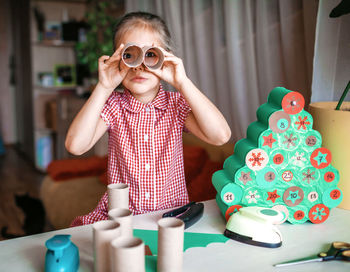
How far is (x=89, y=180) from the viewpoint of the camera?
254 cm

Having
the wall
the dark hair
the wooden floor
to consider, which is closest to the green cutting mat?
the dark hair

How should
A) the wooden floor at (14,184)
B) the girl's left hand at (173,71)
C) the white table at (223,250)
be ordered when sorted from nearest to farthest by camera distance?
the white table at (223,250)
the girl's left hand at (173,71)
the wooden floor at (14,184)

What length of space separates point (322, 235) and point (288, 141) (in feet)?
0.82

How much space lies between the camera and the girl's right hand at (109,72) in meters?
1.08

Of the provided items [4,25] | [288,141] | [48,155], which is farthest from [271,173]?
[4,25]

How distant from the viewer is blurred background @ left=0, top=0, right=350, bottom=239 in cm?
135

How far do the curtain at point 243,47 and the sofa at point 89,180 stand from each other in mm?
229

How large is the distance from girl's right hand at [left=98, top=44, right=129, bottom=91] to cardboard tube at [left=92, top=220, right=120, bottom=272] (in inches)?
20.8

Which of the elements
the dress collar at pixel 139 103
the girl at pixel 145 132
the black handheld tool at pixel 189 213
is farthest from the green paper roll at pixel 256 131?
the dress collar at pixel 139 103

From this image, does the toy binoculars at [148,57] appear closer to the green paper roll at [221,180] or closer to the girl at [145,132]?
the girl at [145,132]

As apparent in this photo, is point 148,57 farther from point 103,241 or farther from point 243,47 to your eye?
point 243,47

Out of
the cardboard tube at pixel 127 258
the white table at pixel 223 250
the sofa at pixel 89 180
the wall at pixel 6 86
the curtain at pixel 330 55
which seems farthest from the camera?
the wall at pixel 6 86

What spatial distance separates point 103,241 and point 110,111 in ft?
2.09

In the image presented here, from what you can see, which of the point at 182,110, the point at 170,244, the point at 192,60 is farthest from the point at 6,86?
the point at 170,244
